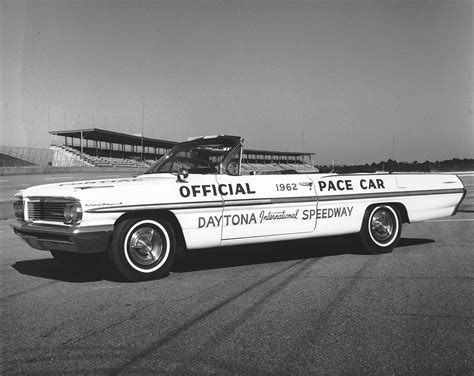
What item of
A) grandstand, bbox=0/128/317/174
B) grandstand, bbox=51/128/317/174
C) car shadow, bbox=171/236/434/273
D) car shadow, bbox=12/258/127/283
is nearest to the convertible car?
car shadow, bbox=12/258/127/283

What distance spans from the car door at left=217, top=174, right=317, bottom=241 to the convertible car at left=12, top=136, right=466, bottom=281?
0.5 inches

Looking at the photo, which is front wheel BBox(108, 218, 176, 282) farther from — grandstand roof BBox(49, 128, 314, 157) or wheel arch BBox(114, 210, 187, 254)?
grandstand roof BBox(49, 128, 314, 157)

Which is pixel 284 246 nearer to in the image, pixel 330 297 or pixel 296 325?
pixel 330 297

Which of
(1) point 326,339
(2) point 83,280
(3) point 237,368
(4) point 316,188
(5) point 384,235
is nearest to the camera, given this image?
(3) point 237,368

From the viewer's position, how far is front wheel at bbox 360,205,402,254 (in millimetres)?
6883

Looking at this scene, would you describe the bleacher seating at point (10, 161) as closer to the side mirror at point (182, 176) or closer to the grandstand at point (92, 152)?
the grandstand at point (92, 152)

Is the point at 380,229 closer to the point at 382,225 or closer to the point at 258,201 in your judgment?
the point at 382,225

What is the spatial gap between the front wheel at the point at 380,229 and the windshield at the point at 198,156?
6.69ft

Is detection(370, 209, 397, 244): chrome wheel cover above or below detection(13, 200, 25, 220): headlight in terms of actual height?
below

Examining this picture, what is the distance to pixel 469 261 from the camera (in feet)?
19.8

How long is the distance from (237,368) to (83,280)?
9.62 ft

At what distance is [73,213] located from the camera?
505cm

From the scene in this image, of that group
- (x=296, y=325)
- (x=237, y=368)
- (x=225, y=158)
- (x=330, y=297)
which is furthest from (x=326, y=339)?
(x=225, y=158)

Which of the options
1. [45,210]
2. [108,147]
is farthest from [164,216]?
[108,147]
